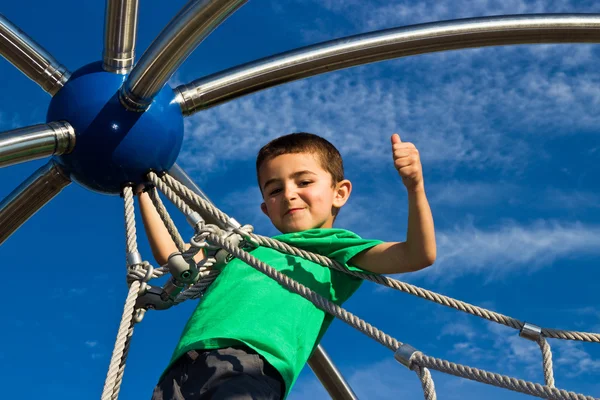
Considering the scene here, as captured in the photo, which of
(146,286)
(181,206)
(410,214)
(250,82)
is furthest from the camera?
(250,82)

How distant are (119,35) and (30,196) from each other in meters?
1.03

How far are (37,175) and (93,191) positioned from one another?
0.45 metres

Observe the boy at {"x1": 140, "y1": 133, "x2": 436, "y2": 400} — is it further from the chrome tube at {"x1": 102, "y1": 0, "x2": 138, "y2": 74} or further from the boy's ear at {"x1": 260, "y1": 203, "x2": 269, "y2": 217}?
the chrome tube at {"x1": 102, "y1": 0, "x2": 138, "y2": 74}

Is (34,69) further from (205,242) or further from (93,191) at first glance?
(205,242)

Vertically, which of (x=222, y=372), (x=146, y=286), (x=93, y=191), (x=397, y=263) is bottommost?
(x=222, y=372)

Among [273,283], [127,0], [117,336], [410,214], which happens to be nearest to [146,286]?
[117,336]

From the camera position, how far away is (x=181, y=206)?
3582 mm

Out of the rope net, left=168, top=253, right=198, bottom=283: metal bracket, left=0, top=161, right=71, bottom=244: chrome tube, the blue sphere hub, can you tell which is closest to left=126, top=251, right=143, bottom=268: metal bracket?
the rope net

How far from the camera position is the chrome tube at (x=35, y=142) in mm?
3430

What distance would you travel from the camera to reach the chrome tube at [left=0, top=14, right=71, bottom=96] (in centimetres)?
397

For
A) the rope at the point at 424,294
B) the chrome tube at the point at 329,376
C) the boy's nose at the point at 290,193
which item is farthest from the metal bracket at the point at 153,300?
the chrome tube at the point at 329,376

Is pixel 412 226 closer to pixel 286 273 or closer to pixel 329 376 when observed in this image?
pixel 286 273

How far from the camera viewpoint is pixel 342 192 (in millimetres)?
3621

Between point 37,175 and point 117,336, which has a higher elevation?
point 37,175
